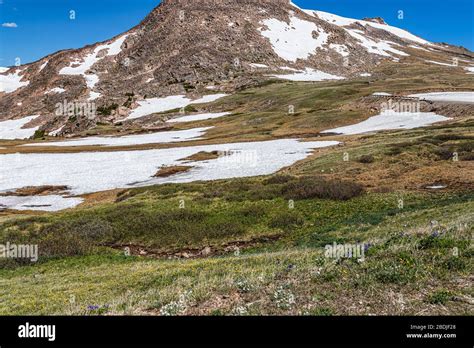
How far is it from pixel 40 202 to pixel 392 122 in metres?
86.1

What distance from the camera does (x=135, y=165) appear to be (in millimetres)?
77000

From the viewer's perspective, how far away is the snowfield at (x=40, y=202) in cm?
5131

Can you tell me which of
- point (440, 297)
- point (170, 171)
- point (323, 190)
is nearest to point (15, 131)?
point (170, 171)

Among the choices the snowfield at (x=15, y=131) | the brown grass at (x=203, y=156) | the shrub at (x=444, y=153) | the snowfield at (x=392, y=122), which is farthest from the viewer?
the snowfield at (x=15, y=131)

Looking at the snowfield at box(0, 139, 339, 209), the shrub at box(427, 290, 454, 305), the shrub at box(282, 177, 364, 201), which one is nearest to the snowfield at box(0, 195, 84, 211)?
the snowfield at box(0, 139, 339, 209)

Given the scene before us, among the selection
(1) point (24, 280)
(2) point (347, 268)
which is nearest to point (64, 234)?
(1) point (24, 280)

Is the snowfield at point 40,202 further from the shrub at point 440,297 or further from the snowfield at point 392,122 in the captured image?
the snowfield at point 392,122

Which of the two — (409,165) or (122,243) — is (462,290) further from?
(409,165)

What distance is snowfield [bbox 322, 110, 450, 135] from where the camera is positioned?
96169 millimetres

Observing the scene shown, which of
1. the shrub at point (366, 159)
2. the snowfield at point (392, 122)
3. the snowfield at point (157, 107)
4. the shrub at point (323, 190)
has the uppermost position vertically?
the snowfield at point (157, 107)

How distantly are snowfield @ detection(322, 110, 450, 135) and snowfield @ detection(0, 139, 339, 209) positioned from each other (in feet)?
71.0

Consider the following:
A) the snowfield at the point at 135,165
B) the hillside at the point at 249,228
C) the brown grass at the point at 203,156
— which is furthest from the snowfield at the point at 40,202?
the brown grass at the point at 203,156

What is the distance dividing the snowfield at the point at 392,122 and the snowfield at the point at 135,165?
852 inches

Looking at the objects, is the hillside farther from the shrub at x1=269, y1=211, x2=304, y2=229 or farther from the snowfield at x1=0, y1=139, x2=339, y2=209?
the snowfield at x1=0, y1=139, x2=339, y2=209
